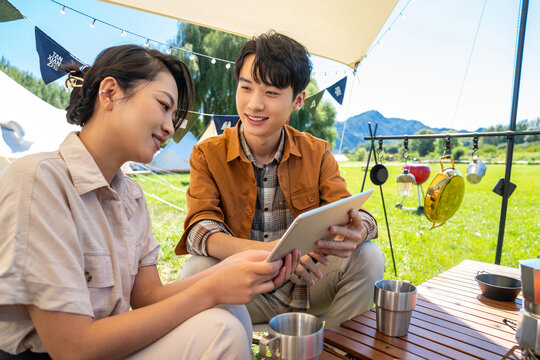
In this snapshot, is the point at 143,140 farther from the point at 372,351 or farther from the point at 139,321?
the point at 372,351

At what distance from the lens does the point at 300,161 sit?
6.25ft

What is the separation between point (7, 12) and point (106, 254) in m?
2.59

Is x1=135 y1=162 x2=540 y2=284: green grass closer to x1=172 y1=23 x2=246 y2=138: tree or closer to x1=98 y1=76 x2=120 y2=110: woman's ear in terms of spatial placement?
x1=98 y1=76 x2=120 y2=110: woman's ear

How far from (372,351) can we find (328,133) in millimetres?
16898

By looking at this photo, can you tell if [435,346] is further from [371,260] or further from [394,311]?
[371,260]

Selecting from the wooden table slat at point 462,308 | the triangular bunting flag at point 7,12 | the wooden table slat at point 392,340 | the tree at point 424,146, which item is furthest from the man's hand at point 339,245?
the tree at point 424,146

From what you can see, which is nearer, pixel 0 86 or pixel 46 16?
pixel 0 86

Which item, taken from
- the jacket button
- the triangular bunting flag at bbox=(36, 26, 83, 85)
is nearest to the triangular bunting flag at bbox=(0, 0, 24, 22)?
the triangular bunting flag at bbox=(36, 26, 83, 85)

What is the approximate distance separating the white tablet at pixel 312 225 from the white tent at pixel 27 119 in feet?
13.7

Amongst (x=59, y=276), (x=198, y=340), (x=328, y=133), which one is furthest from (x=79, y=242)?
(x=328, y=133)

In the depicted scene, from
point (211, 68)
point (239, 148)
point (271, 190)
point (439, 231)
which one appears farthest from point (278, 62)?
point (211, 68)

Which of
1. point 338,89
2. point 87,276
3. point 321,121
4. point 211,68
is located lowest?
point 87,276

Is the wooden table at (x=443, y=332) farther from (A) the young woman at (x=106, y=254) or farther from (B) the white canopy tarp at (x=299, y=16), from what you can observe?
(B) the white canopy tarp at (x=299, y=16)

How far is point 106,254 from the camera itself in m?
0.96
